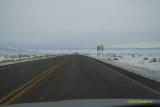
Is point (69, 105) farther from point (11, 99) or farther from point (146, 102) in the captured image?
point (11, 99)

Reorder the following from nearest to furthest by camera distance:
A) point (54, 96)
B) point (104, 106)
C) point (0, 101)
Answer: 1. point (104, 106)
2. point (0, 101)
3. point (54, 96)

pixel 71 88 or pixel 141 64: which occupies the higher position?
pixel 71 88

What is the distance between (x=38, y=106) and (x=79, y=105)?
952 mm

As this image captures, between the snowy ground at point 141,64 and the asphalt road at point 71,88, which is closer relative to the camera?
the asphalt road at point 71,88

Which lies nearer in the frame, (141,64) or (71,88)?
(71,88)

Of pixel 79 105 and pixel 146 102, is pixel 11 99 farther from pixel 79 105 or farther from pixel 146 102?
pixel 146 102

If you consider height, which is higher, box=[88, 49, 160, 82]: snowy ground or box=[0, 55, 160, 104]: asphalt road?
box=[0, 55, 160, 104]: asphalt road

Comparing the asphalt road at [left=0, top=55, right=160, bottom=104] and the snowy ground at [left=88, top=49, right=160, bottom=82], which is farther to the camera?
the snowy ground at [left=88, top=49, right=160, bottom=82]

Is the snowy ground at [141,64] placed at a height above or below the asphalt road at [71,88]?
below

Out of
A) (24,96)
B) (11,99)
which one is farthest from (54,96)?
(11,99)

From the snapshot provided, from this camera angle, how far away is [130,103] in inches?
127

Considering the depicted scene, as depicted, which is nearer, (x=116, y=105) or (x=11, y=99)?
(x=116, y=105)

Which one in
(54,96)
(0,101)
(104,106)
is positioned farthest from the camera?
(54,96)

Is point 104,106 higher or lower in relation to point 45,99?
higher
